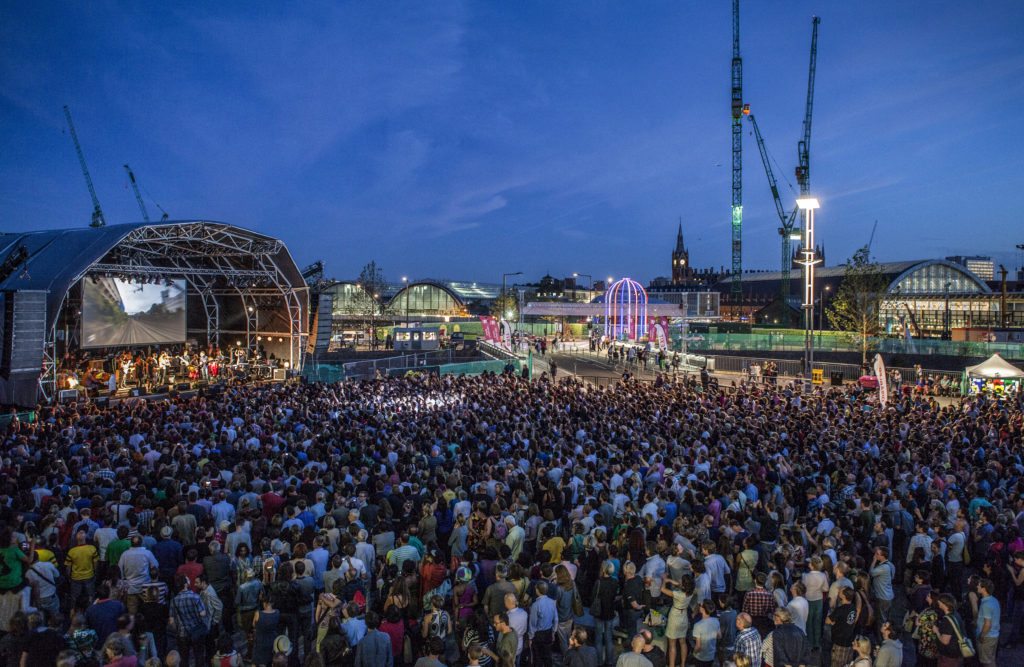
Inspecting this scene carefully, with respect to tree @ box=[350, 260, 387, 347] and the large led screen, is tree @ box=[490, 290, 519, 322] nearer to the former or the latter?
tree @ box=[350, 260, 387, 347]

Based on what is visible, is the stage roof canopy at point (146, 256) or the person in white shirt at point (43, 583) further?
the stage roof canopy at point (146, 256)

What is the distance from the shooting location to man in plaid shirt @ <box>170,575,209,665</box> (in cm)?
616

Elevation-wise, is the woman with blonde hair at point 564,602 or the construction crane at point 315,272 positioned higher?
the construction crane at point 315,272

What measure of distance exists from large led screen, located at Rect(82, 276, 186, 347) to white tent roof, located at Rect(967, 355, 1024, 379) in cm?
3589

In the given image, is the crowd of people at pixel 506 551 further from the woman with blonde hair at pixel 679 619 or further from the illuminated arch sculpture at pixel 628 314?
the illuminated arch sculpture at pixel 628 314

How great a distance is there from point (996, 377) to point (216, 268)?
3526cm

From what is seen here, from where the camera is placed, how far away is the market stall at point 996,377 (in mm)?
22625

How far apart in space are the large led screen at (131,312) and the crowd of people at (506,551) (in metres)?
17.4

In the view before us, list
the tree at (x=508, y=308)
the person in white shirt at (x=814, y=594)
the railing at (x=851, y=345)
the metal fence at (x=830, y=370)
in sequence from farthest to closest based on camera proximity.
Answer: the tree at (x=508, y=308)
the railing at (x=851, y=345)
the metal fence at (x=830, y=370)
the person in white shirt at (x=814, y=594)

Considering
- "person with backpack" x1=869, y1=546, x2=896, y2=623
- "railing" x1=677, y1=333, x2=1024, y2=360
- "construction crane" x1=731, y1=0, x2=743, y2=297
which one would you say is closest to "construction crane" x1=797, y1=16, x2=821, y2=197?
"construction crane" x1=731, y1=0, x2=743, y2=297

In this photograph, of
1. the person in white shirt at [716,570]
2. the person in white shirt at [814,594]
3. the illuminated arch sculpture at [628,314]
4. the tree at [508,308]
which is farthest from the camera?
the tree at [508,308]

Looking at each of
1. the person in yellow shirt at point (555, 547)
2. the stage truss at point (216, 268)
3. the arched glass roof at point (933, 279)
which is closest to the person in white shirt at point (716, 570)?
the person in yellow shirt at point (555, 547)

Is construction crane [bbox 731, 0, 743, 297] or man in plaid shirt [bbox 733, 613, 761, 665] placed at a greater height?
construction crane [bbox 731, 0, 743, 297]

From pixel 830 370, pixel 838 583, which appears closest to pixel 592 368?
pixel 830 370
